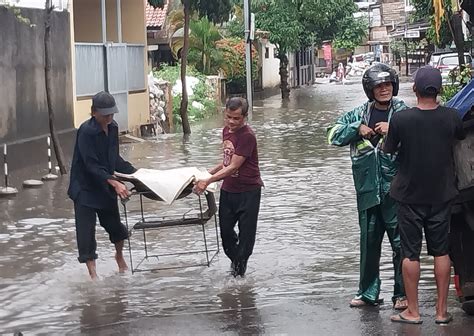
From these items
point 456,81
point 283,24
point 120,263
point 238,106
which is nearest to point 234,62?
point 283,24

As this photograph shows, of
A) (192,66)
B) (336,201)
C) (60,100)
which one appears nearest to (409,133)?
(336,201)

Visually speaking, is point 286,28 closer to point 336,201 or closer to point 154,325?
point 336,201

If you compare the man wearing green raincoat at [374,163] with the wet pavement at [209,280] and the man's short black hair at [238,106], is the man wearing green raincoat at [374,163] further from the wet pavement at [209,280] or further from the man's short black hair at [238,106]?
the man's short black hair at [238,106]

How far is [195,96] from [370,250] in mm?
24442

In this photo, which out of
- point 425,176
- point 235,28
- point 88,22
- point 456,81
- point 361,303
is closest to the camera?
point 425,176

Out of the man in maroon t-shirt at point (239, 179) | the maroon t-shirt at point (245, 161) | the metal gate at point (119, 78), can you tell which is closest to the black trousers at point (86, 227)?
the man in maroon t-shirt at point (239, 179)

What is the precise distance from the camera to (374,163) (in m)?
6.83

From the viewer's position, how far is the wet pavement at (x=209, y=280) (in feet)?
22.4

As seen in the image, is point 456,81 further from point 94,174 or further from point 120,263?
point 94,174

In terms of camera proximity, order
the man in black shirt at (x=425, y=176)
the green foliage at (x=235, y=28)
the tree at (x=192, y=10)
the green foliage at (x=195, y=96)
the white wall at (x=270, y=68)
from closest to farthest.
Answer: the man in black shirt at (x=425, y=176), the tree at (x=192, y=10), the green foliage at (x=195, y=96), the green foliage at (x=235, y=28), the white wall at (x=270, y=68)

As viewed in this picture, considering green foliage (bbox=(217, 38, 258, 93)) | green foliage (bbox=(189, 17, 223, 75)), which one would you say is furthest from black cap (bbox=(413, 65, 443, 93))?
green foliage (bbox=(217, 38, 258, 93))

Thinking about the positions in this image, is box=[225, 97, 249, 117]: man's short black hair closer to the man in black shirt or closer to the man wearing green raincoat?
the man wearing green raincoat

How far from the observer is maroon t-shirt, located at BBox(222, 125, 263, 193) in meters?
7.93

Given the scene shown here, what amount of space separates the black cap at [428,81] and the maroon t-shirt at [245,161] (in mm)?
1927
